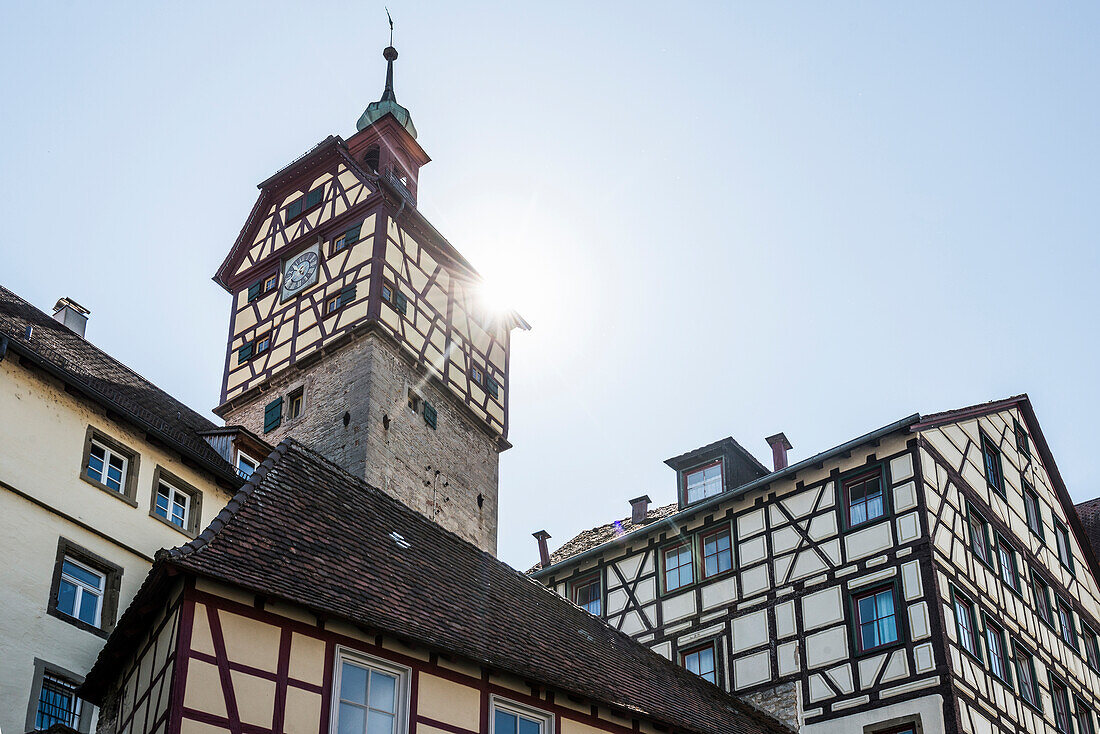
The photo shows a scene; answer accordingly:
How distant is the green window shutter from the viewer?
36.0 meters

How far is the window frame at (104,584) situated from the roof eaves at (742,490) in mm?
11085

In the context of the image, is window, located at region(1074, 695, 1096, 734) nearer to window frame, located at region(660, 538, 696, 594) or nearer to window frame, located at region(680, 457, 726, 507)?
window frame, located at region(660, 538, 696, 594)

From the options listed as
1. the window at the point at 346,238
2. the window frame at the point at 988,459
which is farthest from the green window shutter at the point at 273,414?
the window frame at the point at 988,459

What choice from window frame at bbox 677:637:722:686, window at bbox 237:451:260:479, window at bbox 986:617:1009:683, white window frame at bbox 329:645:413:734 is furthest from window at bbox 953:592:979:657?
window at bbox 237:451:260:479

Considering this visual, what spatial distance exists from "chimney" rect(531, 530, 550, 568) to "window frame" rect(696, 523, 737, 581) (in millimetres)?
5576

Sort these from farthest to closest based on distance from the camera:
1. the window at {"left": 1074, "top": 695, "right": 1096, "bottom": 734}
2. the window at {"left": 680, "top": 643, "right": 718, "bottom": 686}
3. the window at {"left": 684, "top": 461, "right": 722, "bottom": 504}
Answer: the window at {"left": 684, "top": 461, "right": 722, "bottom": 504}, the window at {"left": 1074, "top": 695, "right": 1096, "bottom": 734}, the window at {"left": 680, "top": 643, "right": 718, "bottom": 686}

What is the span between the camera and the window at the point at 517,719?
1658 cm

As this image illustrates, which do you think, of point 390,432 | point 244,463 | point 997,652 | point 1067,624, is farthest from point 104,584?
point 1067,624

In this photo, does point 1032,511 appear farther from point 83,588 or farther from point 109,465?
point 83,588

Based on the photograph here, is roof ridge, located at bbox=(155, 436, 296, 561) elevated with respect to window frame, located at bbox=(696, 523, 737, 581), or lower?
lower

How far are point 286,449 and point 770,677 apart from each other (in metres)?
11.8

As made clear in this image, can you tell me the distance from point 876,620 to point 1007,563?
5.10 metres

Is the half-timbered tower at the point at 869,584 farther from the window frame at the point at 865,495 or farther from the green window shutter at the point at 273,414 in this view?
the green window shutter at the point at 273,414

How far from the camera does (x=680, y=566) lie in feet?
94.6
